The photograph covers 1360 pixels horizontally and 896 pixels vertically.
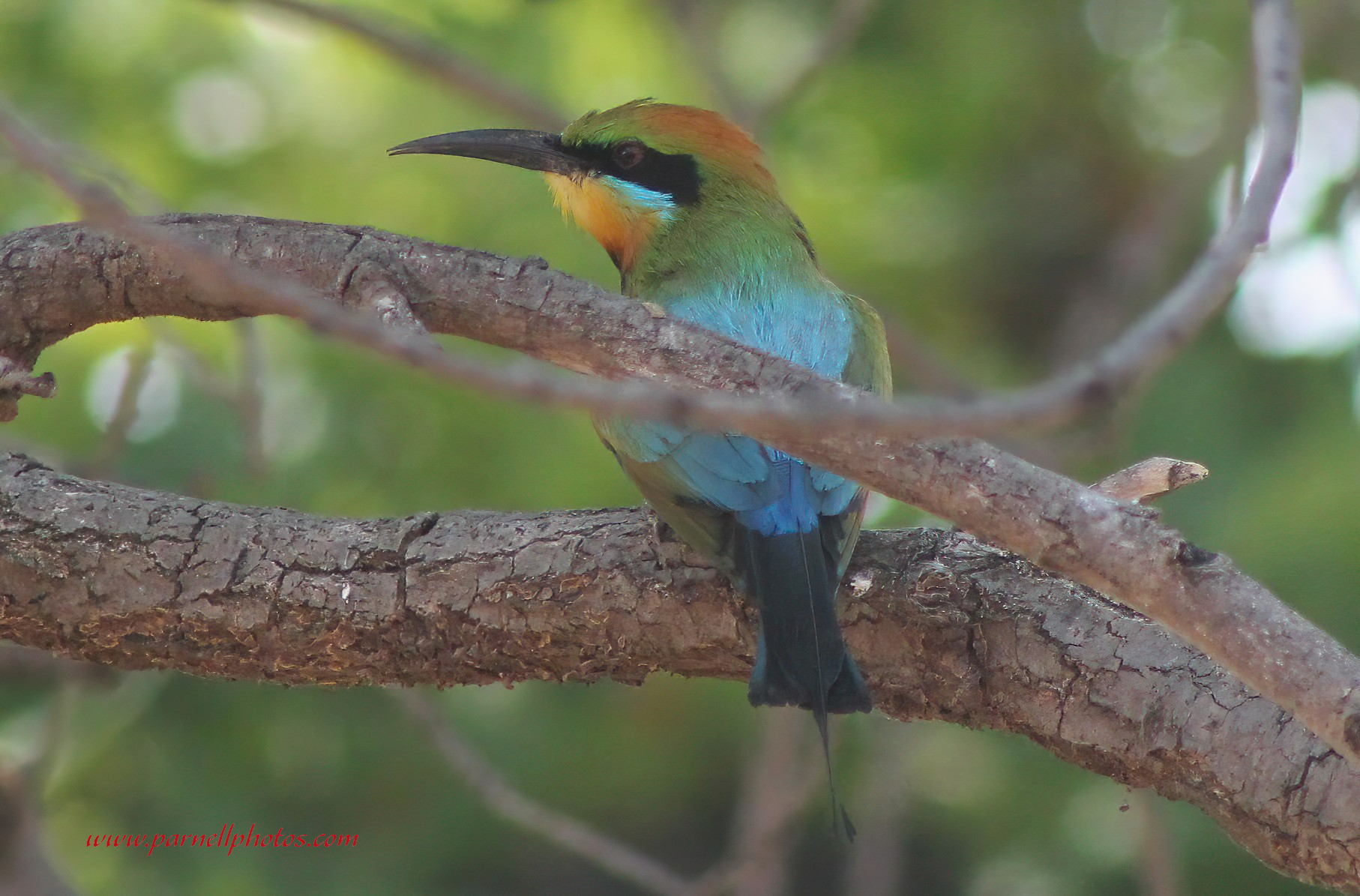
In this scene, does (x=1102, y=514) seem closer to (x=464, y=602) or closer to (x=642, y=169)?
(x=464, y=602)

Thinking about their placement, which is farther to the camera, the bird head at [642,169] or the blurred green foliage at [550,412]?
the blurred green foliage at [550,412]

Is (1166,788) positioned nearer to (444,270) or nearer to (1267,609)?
(1267,609)

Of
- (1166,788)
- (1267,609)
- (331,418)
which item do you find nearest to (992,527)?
(1267,609)

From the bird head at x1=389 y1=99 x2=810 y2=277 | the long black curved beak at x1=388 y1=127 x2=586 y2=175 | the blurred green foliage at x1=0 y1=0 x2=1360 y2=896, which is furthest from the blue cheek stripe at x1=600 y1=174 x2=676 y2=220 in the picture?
the blurred green foliage at x1=0 y1=0 x2=1360 y2=896

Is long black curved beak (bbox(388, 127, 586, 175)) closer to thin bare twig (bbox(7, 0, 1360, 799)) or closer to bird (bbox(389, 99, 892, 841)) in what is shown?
bird (bbox(389, 99, 892, 841))

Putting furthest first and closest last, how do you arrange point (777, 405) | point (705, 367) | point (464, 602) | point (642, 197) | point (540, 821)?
point (642, 197) → point (540, 821) → point (464, 602) → point (705, 367) → point (777, 405)

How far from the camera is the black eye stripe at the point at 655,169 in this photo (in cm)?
363

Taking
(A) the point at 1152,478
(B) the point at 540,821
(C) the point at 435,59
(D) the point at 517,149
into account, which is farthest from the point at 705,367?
(C) the point at 435,59

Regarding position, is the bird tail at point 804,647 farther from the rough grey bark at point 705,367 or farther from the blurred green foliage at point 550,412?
the blurred green foliage at point 550,412

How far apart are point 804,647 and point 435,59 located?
2.35 meters

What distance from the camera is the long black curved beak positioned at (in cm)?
356

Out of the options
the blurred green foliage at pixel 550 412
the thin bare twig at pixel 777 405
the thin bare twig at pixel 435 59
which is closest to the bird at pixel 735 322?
the thin bare twig at pixel 435 59

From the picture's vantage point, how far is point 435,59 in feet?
12.9

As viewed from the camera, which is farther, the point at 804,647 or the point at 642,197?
the point at 642,197
